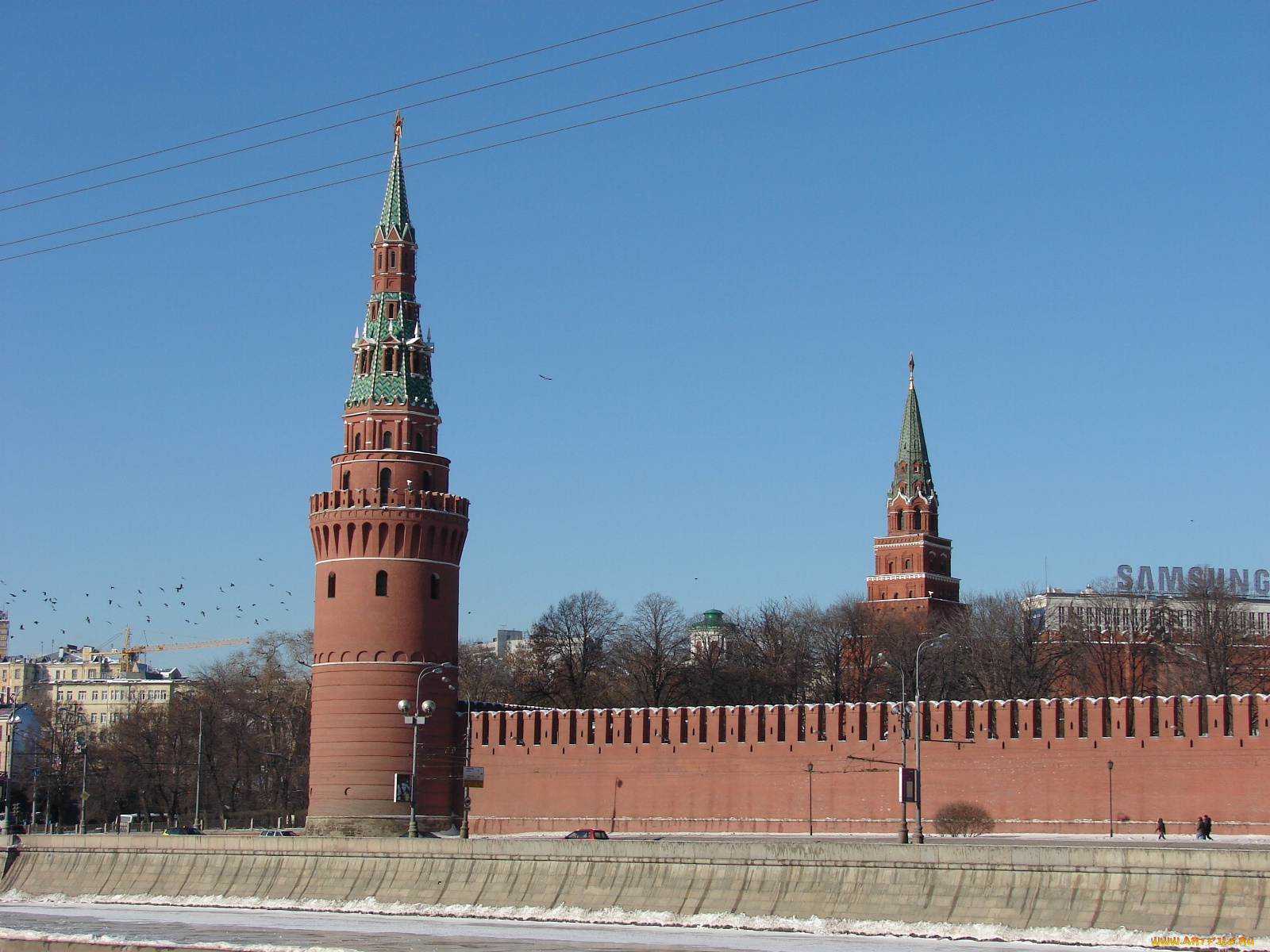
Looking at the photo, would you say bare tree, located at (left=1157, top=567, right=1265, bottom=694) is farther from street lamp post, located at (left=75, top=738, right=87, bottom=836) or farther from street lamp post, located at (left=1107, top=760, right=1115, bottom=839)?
street lamp post, located at (left=75, top=738, right=87, bottom=836)

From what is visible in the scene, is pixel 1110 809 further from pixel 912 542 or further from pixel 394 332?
pixel 912 542

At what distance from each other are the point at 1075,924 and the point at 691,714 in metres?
27.1

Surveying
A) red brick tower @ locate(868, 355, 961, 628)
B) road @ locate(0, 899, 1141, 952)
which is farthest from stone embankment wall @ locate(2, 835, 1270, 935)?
red brick tower @ locate(868, 355, 961, 628)

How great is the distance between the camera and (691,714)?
5697cm

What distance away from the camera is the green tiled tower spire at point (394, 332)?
60344 mm

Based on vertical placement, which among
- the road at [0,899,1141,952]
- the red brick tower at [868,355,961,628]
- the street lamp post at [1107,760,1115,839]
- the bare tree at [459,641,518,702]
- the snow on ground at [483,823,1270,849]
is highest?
the red brick tower at [868,355,961,628]

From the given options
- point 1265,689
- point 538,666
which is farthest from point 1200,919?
point 538,666

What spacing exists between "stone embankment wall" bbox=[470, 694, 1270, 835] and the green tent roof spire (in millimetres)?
16851

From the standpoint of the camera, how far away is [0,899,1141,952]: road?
3141cm

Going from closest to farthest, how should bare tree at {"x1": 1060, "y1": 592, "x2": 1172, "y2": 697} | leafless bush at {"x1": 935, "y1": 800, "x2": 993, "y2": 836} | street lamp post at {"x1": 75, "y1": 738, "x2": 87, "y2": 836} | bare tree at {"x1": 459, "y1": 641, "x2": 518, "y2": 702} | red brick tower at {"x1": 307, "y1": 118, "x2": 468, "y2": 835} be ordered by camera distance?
leafless bush at {"x1": 935, "y1": 800, "x2": 993, "y2": 836} < red brick tower at {"x1": 307, "y1": 118, "x2": 468, "y2": 835} < street lamp post at {"x1": 75, "y1": 738, "x2": 87, "y2": 836} < bare tree at {"x1": 1060, "y1": 592, "x2": 1172, "y2": 697} < bare tree at {"x1": 459, "y1": 641, "x2": 518, "y2": 702}

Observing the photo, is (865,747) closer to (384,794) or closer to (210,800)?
(384,794)

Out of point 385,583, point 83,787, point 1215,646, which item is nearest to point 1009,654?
point 1215,646

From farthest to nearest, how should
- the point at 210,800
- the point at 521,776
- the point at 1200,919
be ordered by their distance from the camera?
1. the point at 210,800
2. the point at 521,776
3. the point at 1200,919

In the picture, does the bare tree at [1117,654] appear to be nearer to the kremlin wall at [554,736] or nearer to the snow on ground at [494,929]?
the kremlin wall at [554,736]
